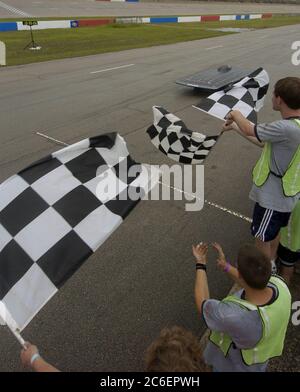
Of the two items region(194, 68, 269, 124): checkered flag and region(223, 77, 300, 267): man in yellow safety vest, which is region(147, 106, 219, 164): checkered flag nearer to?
region(223, 77, 300, 267): man in yellow safety vest

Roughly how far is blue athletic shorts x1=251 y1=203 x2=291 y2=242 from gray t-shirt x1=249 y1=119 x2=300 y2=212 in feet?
0.24

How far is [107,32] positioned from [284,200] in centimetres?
2347

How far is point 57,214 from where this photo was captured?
237 cm

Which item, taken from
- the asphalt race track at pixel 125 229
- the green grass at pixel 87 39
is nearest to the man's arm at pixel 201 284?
the asphalt race track at pixel 125 229

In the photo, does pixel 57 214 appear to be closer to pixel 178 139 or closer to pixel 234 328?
pixel 234 328

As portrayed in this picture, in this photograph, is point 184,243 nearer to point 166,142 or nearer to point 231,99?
point 166,142

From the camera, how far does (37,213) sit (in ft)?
7.71

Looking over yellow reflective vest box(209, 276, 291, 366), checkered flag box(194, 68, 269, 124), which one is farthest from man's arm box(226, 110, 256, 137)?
yellow reflective vest box(209, 276, 291, 366)

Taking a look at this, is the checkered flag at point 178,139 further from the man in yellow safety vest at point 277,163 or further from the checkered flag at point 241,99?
the checkered flag at point 241,99

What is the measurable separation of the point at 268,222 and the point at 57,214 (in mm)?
1937

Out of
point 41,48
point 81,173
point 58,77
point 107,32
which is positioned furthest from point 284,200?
point 107,32

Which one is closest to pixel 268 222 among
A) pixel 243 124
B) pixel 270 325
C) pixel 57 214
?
pixel 243 124

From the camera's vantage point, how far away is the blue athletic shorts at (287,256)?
3.62 metres

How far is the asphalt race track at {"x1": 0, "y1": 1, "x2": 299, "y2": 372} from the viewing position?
3.15 m
